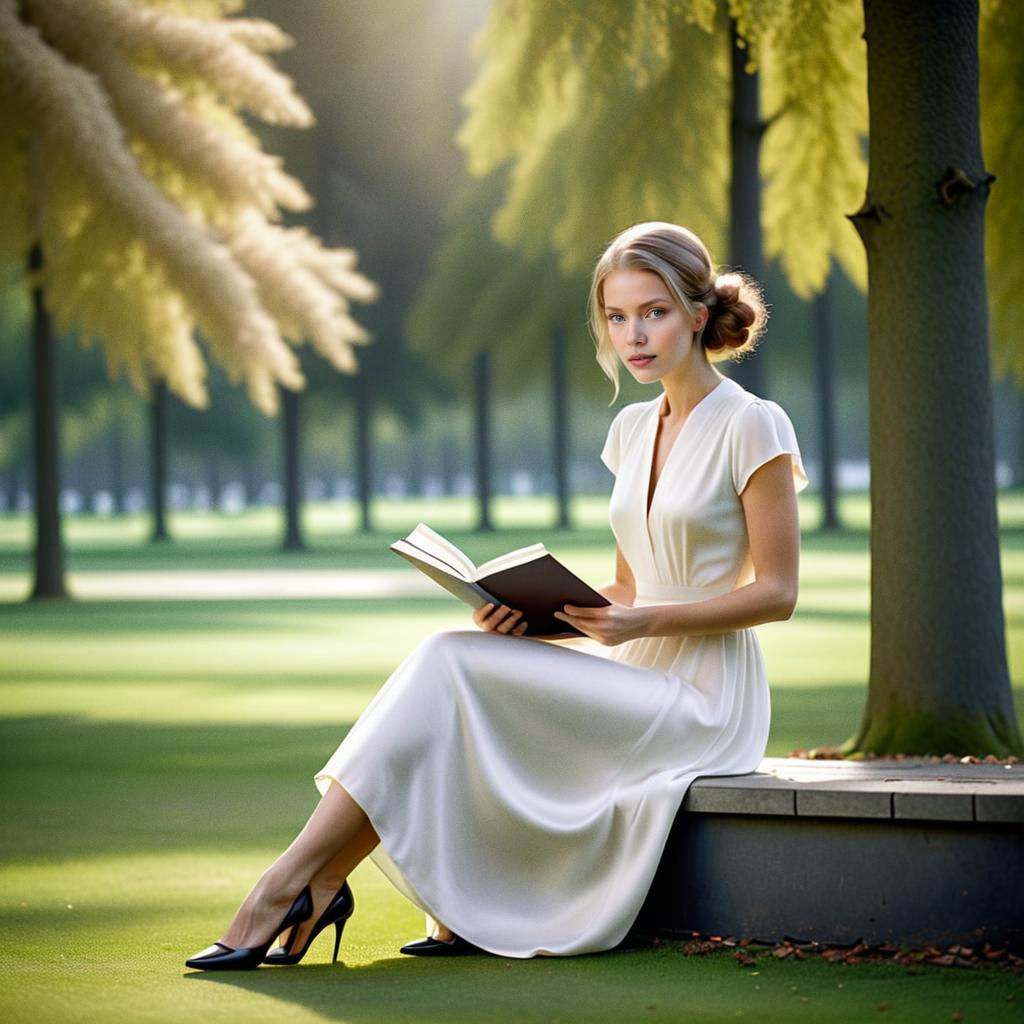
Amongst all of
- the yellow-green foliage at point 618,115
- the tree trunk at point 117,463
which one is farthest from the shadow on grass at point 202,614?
the tree trunk at point 117,463

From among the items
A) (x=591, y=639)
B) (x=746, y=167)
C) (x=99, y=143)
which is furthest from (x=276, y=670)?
(x=591, y=639)

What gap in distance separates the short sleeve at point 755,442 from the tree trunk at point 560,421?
30.6 metres

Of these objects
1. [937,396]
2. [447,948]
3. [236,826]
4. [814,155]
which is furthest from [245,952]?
[814,155]

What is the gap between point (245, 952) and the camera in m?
4.56

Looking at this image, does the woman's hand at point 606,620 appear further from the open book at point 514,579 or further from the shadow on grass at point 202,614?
the shadow on grass at point 202,614

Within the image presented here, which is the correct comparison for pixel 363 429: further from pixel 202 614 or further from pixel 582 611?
pixel 582 611

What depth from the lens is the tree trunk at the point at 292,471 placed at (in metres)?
33.8

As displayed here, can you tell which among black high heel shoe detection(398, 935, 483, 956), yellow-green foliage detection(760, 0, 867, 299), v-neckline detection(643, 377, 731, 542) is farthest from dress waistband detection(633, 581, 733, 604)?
yellow-green foliage detection(760, 0, 867, 299)

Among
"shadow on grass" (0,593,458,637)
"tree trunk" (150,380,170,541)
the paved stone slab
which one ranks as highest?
"tree trunk" (150,380,170,541)

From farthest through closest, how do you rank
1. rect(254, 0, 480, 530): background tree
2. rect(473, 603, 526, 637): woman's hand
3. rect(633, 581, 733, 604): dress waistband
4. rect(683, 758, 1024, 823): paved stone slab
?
rect(254, 0, 480, 530): background tree → rect(633, 581, 733, 604): dress waistband → rect(473, 603, 526, 637): woman's hand → rect(683, 758, 1024, 823): paved stone slab

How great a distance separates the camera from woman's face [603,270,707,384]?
4922 millimetres

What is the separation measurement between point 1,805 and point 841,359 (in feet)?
119

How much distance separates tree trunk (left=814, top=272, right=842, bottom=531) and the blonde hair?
28.3m

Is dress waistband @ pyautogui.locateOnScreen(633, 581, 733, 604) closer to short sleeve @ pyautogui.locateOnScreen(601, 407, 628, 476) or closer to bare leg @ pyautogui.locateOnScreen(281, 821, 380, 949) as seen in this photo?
short sleeve @ pyautogui.locateOnScreen(601, 407, 628, 476)
